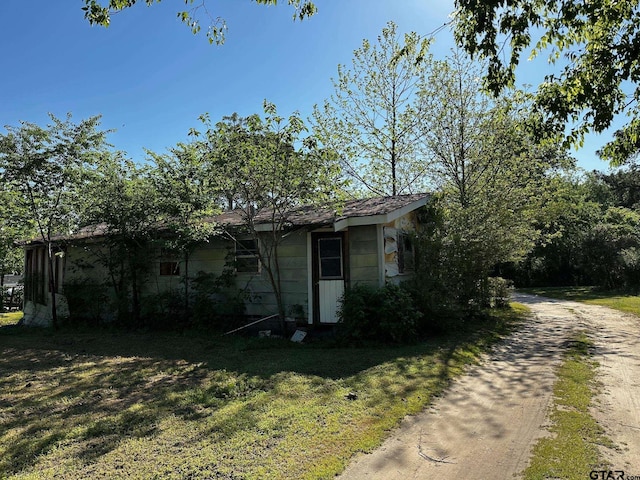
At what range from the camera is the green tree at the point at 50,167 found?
9766 mm

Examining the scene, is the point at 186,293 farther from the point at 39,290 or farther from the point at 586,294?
the point at 586,294

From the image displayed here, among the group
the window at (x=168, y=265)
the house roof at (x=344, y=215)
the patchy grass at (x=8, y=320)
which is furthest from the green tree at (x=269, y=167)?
the patchy grass at (x=8, y=320)

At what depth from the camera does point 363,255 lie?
8.93 metres

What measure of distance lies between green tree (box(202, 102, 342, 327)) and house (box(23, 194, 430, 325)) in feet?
1.95

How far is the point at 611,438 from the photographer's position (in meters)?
3.63

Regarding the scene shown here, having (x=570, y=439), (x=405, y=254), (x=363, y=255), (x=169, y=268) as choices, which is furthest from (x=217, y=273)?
(x=570, y=439)

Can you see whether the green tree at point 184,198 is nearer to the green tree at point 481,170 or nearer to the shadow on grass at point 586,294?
the green tree at point 481,170

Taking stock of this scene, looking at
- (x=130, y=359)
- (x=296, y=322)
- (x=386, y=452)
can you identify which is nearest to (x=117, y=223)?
(x=130, y=359)

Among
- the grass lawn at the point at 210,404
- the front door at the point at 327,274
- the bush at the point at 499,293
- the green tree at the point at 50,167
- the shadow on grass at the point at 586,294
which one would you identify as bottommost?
the shadow on grass at the point at 586,294

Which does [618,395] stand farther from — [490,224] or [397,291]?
[490,224]

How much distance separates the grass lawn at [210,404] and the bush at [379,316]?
46cm

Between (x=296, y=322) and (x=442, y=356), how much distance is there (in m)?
3.69

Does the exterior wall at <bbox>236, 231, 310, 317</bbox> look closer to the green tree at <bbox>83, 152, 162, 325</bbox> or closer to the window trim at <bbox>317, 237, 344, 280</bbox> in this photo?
the window trim at <bbox>317, 237, 344, 280</bbox>

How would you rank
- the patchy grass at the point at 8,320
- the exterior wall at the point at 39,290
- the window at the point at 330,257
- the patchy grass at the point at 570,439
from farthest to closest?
1. the patchy grass at the point at 8,320
2. the exterior wall at the point at 39,290
3. the window at the point at 330,257
4. the patchy grass at the point at 570,439
